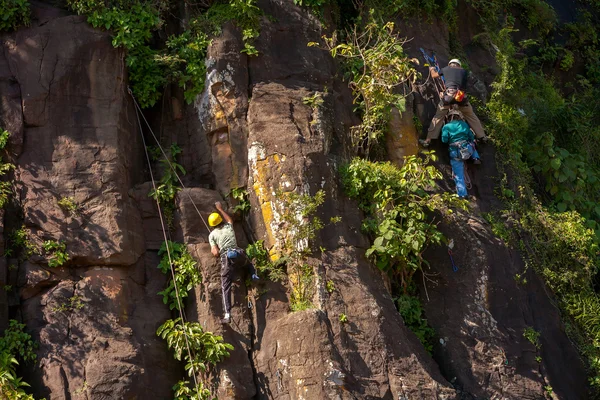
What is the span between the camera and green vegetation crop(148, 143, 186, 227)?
12.2m

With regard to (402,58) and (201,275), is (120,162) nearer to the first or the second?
(201,275)

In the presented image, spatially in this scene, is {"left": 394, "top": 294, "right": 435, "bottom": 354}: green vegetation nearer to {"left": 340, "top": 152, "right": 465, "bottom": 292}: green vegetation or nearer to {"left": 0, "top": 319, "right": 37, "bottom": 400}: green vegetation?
{"left": 340, "top": 152, "right": 465, "bottom": 292}: green vegetation

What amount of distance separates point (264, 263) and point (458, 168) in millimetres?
3266

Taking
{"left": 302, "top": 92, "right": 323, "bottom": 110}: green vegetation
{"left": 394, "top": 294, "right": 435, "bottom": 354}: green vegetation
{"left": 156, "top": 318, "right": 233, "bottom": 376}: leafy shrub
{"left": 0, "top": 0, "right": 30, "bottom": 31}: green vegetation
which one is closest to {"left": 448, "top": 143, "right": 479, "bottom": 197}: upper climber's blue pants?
{"left": 394, "top": 294, "right": 435, "bottom": 354}: green vegetation

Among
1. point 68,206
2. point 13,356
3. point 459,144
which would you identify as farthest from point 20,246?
point 459,144

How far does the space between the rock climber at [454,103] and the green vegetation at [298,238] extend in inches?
94.4

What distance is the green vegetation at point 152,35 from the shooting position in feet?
42.3

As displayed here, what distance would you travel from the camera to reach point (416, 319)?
12.3 m

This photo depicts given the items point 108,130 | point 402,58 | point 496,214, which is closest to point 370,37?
point 402,58

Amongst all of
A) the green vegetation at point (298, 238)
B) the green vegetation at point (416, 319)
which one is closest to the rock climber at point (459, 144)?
the green vegetation at point (416, 319)

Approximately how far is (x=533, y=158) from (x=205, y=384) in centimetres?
653

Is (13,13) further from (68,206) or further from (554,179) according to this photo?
(554,179)

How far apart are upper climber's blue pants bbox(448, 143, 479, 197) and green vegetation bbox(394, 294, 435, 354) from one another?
1797mm

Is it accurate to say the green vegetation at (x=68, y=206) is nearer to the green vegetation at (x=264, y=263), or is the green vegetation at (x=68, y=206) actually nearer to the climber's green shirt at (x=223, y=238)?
the climber's green shirt at (x=223, y=238)
